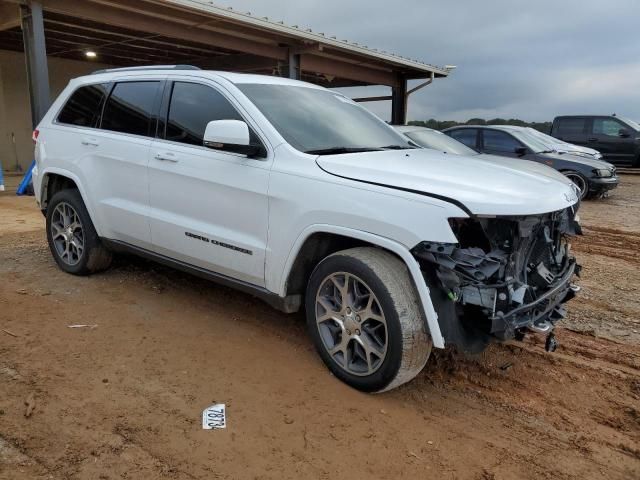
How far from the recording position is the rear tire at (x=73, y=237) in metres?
4.92

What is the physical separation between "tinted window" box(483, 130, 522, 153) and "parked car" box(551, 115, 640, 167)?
20.5 feet

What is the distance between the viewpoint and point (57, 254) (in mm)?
5305

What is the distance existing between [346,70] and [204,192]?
A: 1443cm

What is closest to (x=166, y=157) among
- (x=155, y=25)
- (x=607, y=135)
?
(x=155, y=25)

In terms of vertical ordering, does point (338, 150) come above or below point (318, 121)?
below

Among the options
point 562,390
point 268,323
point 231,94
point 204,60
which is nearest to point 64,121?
point 231,94

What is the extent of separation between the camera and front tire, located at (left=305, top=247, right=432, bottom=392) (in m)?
2.88

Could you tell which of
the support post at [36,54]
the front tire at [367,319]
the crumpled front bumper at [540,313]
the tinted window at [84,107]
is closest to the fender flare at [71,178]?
the tinted window at [84,107]

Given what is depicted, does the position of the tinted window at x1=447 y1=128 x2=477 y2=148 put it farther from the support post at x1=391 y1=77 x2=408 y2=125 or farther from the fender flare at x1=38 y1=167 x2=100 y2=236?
the fender flare at x1=38 y1=167 x2=100 y2=236

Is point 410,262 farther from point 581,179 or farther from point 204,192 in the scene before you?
point 581,179

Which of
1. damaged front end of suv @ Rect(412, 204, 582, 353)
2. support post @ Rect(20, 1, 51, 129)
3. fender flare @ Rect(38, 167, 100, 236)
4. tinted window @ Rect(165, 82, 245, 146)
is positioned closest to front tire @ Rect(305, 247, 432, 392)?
damaged front end of suv @ Rect(412, 204, 582, 353)

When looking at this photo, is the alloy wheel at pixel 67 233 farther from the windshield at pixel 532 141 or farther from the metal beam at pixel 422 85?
the metal beam at pixel 422 85

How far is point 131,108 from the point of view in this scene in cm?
451

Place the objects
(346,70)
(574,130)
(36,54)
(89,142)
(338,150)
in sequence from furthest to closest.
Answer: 1. (346,70)
2. (574,130)
3. (36,54)
4. (89,142)
5. (338,150)
